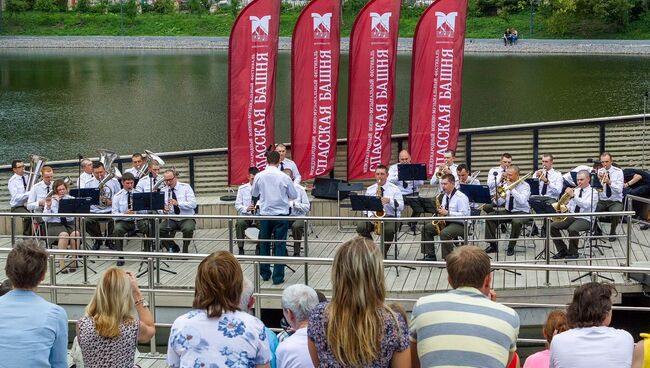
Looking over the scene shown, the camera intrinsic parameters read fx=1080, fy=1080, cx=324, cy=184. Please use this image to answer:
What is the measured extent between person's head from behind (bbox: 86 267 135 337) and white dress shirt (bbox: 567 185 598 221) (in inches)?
404

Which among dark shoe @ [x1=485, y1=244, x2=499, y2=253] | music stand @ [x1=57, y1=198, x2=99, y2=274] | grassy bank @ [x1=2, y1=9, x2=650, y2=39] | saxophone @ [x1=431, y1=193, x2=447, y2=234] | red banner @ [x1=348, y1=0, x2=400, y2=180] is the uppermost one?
grassy bank @ [x1=2, y1=9, x2=650, y2=39]

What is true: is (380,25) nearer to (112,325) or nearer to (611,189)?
(611,189)

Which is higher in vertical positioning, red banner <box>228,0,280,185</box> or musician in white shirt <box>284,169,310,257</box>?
red banner <box>228,0,280,185</box>

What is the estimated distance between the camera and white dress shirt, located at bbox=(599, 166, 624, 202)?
624 inches

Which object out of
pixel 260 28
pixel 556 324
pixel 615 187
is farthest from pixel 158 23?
pixel 556 324

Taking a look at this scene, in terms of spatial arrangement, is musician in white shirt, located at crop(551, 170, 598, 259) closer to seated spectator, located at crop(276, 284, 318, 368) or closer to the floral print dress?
seated spectator, located at crop(276, 284, 318, 368)

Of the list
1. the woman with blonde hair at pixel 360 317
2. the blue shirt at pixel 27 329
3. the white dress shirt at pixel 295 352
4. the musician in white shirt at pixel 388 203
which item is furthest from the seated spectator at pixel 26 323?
the musician in white shirt at pixel 388 203

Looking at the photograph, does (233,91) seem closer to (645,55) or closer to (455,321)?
(455,321)

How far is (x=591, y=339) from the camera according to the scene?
18.4 ft

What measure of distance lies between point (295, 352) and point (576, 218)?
31.8ft

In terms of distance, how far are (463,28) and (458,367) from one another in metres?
13.3

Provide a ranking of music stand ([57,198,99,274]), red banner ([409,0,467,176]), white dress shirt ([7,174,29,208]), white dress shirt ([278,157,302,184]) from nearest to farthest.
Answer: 1. music stand ([57,198,99,274])
2. white dress shirt ([7,174,29,208])
3. white dress shirt ([278,157,302,184])
4. red banner ([409,0,467,176])

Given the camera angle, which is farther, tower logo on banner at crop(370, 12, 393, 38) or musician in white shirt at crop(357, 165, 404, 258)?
tower logo on banner at crop(370, 12, 393, 38)

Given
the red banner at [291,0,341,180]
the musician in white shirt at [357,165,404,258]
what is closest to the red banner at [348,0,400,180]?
the red banner at [291,0,341,180]
